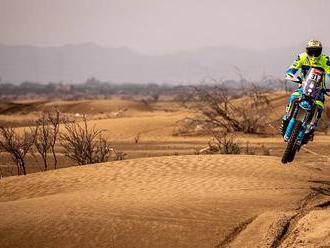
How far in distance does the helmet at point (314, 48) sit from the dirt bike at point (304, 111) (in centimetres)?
23

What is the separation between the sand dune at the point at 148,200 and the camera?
6.60 meters

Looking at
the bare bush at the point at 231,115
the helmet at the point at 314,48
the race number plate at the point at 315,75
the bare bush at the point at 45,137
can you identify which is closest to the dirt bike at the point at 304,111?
the race number plate at the point at 315,75

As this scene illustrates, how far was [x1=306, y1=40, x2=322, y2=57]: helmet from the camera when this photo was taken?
9.55m

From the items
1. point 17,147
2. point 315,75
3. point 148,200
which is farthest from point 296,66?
point 17,147

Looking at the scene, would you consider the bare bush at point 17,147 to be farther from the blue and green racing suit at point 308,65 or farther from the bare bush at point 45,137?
the blue and green racing suit at point 308,65

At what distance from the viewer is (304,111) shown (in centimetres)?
982

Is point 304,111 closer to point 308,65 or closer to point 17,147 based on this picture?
point 308,65

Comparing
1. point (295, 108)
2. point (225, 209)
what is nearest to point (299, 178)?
point (295, 108)

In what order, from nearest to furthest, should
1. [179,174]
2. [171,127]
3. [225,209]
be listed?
[225,209] → [179,174] → [171,127]

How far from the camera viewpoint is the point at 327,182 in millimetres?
9633

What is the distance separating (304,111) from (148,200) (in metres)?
3.29

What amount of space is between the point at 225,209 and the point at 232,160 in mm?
3744

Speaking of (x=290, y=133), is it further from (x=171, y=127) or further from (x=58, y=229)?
(x=171, y=127)

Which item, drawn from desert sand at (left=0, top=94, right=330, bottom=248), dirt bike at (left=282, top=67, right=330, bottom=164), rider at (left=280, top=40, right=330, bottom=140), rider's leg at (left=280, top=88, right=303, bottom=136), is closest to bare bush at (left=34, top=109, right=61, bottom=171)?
desert sand at (left=0, top=94, right=330, bottom=248)
